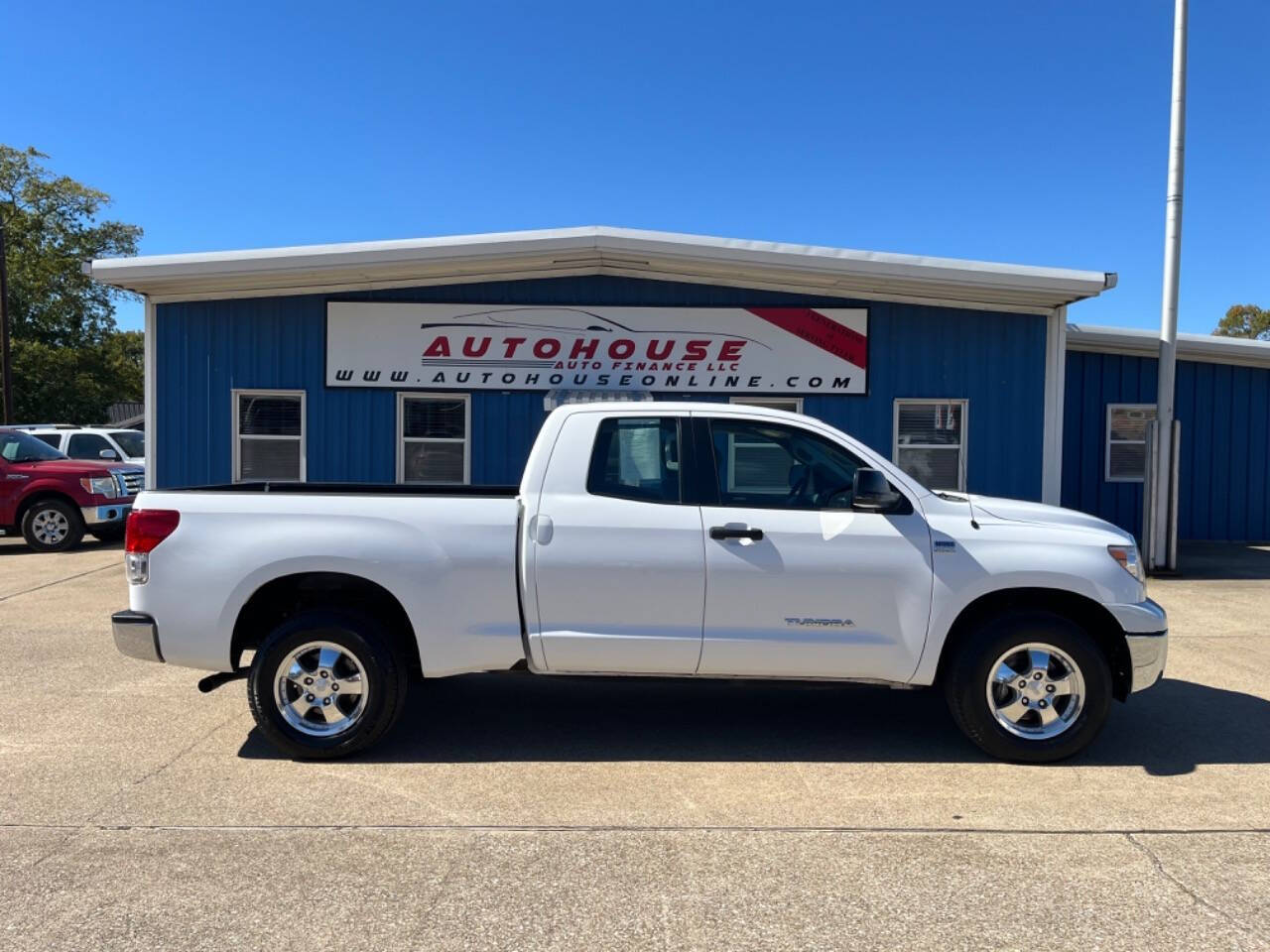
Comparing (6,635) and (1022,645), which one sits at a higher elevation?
(1022,645)

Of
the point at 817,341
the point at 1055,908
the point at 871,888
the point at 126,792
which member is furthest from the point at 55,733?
the point at 817,341

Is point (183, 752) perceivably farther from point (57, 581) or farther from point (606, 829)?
point (57, 581)

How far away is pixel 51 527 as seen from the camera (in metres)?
13.2

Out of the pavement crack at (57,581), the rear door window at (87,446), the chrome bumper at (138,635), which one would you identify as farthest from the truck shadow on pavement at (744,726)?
the rear door window at (87,446)

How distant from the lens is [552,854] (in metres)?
3.82

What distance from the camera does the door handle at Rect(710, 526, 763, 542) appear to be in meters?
4.82

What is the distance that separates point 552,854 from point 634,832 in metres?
0.40

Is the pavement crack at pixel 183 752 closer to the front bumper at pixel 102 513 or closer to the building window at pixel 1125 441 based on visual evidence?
the front bumper at pixel 102 513

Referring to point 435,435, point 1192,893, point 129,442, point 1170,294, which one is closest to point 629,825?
point 1192,893

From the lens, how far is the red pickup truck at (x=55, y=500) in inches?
513

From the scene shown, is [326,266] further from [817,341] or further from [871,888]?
[871,888]

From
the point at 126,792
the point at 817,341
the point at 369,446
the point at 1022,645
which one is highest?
the point at 817,341

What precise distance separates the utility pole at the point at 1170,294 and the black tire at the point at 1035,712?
7604 millimetres

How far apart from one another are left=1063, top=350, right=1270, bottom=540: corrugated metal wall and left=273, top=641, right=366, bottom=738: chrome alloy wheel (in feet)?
38.1
